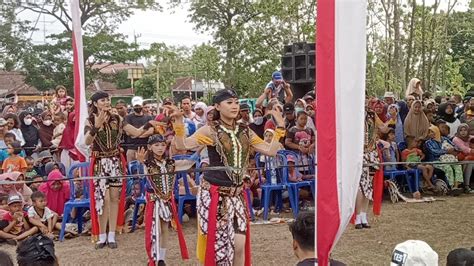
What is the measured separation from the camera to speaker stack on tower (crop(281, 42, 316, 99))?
12.4m

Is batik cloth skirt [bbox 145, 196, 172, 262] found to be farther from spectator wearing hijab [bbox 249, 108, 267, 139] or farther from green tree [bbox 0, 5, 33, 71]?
green tree [bbox 0, 5, 33, 71]

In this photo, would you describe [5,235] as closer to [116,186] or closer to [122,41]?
[116,186]

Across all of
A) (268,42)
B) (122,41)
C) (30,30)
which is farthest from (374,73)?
(30,30)

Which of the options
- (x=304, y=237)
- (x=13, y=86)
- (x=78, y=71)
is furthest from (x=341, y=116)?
(x=13, y=86)

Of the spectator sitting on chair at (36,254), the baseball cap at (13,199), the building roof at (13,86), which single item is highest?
the building roof at (13,86)

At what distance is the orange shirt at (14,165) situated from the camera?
7.73m

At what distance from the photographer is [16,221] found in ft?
22.9

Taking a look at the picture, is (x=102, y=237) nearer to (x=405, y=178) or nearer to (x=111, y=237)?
(x=111, y=237)

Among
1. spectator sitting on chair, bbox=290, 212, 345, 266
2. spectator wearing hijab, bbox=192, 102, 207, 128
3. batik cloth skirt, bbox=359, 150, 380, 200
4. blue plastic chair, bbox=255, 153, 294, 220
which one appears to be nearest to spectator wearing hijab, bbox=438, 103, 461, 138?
batik cloth skirt, bbox=359, 150, 380, 200

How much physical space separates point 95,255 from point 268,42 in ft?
57.8

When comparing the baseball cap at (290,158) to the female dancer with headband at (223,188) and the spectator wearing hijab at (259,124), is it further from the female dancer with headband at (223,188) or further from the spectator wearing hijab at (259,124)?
the female dancer with headband at (223,188)

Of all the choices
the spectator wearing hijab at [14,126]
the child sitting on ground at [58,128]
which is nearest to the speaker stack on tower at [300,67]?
the child sitting on ground at [58,128]

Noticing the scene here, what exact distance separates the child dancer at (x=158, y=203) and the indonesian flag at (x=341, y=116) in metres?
2.85

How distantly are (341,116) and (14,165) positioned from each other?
5.91m
